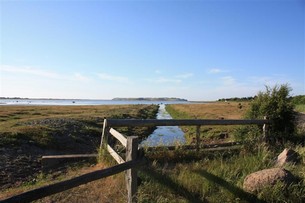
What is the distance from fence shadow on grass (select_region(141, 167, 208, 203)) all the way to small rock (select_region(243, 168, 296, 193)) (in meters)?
1.06

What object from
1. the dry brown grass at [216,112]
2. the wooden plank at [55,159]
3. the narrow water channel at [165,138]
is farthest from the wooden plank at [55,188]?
the dry brown grass at [216,112]

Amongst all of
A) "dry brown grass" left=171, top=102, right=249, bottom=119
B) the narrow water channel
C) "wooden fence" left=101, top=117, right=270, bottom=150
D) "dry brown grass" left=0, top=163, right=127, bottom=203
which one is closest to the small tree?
"wooden fence" left=101, top=117, right=270, bottom=150

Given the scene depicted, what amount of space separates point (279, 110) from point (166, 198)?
7956mm

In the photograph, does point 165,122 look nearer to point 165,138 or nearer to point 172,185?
point 172,185

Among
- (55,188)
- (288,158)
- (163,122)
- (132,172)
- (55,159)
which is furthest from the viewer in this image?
(55,159)

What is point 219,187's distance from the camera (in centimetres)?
682

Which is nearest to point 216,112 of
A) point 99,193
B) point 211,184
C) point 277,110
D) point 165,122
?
point 277,110

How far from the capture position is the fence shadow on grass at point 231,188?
644 cm

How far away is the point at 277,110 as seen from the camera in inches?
494

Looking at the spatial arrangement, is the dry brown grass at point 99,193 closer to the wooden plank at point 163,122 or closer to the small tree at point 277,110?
the wooden plank at point 163,122

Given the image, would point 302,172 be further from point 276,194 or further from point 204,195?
point 204,195

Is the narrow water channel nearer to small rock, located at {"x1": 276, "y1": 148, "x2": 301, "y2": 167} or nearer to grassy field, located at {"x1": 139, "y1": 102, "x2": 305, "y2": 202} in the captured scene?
grassy field, located at {"x1": 139, "y1": 102, "x2": 305, "y2": 202}

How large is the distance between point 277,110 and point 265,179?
654 cm

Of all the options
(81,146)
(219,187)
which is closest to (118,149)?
(219,187)
